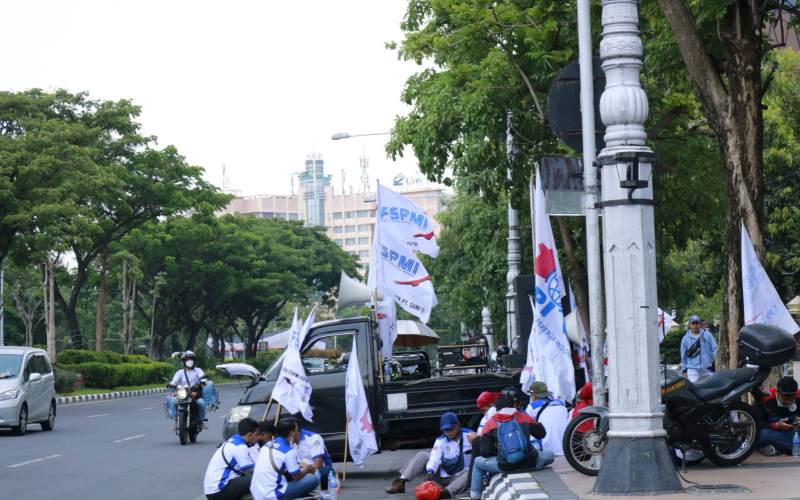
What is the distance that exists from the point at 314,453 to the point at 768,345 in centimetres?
478

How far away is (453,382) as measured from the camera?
1644cm

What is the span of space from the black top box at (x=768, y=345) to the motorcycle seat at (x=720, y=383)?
0.16 m

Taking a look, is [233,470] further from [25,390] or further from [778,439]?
[25,390]

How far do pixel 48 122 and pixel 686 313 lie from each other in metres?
33.8

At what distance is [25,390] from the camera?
80.3ft

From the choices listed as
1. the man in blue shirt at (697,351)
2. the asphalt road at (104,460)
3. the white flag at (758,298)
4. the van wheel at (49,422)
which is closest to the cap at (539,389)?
the white flag at (758,298)

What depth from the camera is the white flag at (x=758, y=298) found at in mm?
13633

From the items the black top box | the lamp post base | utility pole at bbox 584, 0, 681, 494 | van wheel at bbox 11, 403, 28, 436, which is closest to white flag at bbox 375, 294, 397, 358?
the black top box

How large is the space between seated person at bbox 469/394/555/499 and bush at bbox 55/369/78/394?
32.8 meters

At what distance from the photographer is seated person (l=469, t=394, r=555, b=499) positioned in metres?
12.8

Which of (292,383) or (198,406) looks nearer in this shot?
(292,383)

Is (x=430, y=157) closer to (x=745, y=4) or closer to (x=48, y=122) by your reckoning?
(x=745, y=4)

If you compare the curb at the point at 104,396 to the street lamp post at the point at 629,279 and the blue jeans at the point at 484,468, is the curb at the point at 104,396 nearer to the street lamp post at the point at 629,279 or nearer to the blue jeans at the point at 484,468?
the blue jeans at the point at 484,468

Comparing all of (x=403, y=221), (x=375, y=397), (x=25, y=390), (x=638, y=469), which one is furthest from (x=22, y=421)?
(x=638, y=469)
